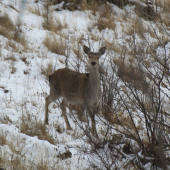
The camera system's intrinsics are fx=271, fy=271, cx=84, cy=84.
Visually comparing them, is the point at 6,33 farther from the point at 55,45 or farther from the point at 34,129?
the point at 34,129

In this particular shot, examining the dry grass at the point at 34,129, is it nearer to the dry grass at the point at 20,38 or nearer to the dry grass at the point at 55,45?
the dry grass at the point at 55,45

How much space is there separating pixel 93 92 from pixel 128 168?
2.41m

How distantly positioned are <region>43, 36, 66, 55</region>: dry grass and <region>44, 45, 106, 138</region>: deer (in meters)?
3.84

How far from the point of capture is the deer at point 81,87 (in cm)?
594

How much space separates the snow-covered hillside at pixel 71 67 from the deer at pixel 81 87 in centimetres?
38

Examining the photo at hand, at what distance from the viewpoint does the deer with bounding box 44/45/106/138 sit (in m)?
5.94

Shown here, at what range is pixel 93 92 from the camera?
598 centimetres

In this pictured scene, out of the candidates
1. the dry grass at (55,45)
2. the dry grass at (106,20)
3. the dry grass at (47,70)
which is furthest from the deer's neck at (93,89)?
the dry grass at (106,20)

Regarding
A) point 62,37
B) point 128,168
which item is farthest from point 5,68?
point 128,168

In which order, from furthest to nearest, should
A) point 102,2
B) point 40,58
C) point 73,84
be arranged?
point 102,2
point 40,58
point 73,84

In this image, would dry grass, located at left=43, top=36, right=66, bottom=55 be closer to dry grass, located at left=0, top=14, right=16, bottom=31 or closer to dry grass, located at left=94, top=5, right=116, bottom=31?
dry grass, located at left=0, top=14, right=16, bottom=31

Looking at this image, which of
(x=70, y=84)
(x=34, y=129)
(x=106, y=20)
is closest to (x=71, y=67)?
(x=70, y=84)

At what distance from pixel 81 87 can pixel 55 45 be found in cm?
486

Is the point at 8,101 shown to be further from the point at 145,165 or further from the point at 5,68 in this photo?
the point at 145,165
